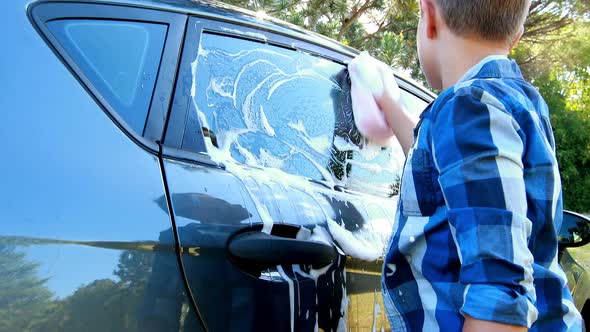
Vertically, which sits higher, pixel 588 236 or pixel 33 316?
pixel 588 236

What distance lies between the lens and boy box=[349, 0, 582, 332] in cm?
92

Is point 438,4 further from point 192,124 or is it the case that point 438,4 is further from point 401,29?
point 401,29

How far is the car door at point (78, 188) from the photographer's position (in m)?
0.98

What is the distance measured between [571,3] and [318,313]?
13698 mm

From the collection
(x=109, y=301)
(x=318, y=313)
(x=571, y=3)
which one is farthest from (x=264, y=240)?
(x=571, y=3)

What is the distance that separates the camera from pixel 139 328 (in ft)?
3.49

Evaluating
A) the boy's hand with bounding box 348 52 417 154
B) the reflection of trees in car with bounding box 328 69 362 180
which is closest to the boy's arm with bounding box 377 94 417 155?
the boy's hand with bounding box 348 52 417 154

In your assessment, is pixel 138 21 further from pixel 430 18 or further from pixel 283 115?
pixel 430 18

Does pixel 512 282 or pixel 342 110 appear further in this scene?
pixel 342 110

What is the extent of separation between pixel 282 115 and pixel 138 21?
48 centimetres

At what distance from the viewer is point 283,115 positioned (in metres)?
1.61

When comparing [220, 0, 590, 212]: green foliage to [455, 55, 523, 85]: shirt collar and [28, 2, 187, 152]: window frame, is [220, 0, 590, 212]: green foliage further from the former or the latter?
[455, 55, 523, 85]: shirt collar

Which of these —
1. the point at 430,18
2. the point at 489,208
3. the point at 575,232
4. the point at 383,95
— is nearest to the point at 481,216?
the point at 489,208

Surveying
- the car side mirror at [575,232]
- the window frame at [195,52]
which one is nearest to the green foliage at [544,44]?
the car side mirror at [575,232]
